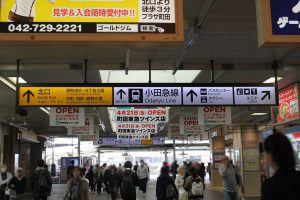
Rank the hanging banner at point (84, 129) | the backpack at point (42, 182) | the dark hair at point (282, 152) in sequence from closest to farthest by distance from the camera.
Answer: the dark hair at point (282, 152) < the backpack at point (42, 182) < the hanging banner at point (84, 129)

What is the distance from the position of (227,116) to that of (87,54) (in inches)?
273

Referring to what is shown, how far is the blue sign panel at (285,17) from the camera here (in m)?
4.55

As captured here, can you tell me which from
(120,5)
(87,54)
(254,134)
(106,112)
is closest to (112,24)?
(120,5)

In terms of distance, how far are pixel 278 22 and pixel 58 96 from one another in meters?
5.10

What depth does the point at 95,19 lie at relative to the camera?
4773mm

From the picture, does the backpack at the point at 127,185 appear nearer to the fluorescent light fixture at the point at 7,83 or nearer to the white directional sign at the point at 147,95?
the white directional sign at the point at 147,95

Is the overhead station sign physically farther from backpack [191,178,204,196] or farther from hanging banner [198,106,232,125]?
hanging banner [198,106,232,125]

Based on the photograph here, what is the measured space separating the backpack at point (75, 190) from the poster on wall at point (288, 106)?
277 inches

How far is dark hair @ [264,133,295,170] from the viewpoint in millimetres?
2848

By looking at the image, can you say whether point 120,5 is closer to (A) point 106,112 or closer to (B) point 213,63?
(B) point 213,63

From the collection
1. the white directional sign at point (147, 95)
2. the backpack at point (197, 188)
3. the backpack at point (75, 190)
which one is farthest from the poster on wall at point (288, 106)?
the backpack at point (75, 190)

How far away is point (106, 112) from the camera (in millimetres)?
21984

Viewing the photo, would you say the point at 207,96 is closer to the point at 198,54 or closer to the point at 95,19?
the point at 198,54

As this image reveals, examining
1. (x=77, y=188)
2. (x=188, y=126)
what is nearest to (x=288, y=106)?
(x=188, y=126)
